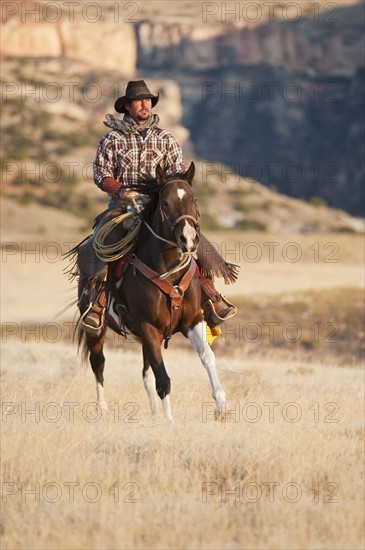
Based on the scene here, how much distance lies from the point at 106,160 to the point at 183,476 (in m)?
4.93

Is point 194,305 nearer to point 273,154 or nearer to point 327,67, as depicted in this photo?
point 273,154

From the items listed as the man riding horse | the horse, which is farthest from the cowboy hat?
the horse

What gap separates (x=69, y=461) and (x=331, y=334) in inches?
982

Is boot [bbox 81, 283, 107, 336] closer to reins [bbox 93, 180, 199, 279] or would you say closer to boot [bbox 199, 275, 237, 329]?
reins [bbox 93, 180, 199, 279]

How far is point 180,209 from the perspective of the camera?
11.0 metres

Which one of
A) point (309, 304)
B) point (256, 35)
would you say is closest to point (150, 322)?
point (309, 304)

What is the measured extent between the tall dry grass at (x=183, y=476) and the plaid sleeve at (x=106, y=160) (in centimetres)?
295

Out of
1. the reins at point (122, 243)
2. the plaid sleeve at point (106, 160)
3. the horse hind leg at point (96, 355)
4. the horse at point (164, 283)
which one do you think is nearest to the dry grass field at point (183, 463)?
the horse hind leg at point (96, 355)

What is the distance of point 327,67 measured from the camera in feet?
651

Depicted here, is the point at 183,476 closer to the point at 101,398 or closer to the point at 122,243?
the point at 122,243

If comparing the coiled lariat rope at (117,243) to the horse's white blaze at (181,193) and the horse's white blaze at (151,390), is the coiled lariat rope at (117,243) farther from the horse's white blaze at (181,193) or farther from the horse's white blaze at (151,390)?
the horse's white blaze at (151,390)

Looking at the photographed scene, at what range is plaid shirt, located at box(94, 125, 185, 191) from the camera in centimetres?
1280

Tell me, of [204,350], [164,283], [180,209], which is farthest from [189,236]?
[204,350]

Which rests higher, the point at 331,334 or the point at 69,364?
the point at 69,364
